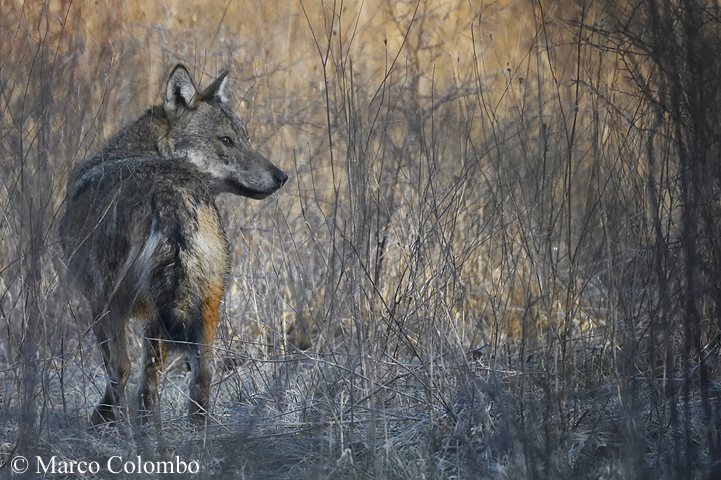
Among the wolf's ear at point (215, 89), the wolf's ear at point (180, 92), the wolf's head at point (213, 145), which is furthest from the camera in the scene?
the wolf's ear at point (215, 89)

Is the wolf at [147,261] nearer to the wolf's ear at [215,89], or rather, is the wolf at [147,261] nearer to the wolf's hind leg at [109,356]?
the wolf's hind leg at [109,356]

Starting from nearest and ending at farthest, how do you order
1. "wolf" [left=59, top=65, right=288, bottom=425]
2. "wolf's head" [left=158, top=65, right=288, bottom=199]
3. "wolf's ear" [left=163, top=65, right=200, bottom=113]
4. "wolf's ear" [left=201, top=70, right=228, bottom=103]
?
"wolf" [left=59, top=65, right=288, bottom=425] → "wolf's ear" [left=163, top=65, right=200, bottom=113] → "wolf's head" [left=158, top=65, right=288, bottom=199] → "wolf's ear" [left=201, top=70, right=228, bottom=103]

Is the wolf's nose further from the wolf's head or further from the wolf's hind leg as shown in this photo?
the wolf's hind leg

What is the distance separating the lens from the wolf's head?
449cm

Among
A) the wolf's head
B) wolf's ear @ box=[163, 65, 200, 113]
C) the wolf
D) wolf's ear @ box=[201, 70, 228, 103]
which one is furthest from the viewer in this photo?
wolf's ear @ box=[201, 70, 228, 103]

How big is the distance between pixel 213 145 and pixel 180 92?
37 centimetres

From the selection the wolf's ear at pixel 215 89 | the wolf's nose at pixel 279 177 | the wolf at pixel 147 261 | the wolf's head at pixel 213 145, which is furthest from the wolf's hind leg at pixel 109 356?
the wolf's ear at pixel 215 89

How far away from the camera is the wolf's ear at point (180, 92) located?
437cm

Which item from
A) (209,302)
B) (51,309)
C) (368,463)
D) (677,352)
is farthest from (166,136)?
(677,352)

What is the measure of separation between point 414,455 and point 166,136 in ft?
8.37

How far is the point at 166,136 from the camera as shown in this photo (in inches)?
176

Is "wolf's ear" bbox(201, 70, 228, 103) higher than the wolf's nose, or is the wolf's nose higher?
"wolf's ear" bbox(201, 70, 228, 103)

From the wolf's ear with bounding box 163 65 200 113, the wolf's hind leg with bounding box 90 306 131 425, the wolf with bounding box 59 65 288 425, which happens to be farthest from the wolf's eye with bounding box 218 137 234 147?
the wolf's hind leg with bounding box 90 306 131 425

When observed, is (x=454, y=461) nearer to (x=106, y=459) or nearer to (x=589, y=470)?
(x=589, y=470)
